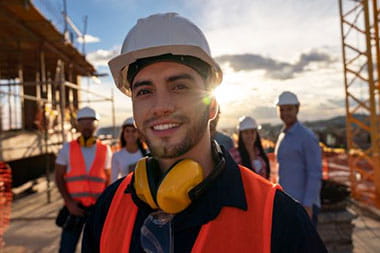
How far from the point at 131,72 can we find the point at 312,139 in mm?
2839

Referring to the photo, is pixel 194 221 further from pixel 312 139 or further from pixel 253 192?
pixel 312 139

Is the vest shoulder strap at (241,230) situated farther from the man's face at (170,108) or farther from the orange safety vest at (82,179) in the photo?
the orange safety vest at (82,179)

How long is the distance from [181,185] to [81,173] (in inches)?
123

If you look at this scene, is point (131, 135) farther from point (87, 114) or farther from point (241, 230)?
point (241, 230)

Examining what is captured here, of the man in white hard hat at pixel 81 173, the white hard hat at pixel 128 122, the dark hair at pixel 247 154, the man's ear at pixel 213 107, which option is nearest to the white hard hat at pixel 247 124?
the dark hair at pixel 247 154

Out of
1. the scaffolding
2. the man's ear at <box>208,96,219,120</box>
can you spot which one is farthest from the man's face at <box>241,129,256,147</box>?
the scaffolding

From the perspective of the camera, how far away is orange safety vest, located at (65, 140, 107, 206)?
4031 millimetres

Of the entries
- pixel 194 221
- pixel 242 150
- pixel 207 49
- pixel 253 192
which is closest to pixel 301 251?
pixel 253 192

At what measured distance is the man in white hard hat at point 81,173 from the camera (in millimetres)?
3852

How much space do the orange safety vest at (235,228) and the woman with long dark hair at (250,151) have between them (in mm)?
2958

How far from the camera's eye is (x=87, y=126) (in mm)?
4355

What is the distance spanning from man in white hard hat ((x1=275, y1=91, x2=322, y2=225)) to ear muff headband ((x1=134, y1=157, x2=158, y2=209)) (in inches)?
108

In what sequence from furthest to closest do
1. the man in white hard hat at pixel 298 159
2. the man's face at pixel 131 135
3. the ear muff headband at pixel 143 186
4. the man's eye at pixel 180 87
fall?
the man's face at pixel 131 135, the man in white hard hat at pixel 298 159, the man's eye at pixel 180 87, the ear muff headband at pixel 143 186

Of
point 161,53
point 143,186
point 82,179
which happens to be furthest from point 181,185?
point 82,179
